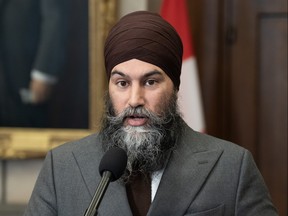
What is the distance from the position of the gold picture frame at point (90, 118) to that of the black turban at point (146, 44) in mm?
1543

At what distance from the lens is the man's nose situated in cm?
226

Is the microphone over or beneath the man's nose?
beneath

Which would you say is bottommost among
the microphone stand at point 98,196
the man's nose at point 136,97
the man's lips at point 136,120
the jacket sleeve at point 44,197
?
the jacket sleeve at point 44,197

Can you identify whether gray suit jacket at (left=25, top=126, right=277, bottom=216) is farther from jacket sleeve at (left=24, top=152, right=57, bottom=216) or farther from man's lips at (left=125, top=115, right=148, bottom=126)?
man's lips at (left=125, top=115, right=148, bottom=126)

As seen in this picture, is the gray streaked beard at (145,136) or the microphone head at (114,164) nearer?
the microphone head at (114,164)

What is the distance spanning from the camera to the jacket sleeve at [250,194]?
7.62 feet

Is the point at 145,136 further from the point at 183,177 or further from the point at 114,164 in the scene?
the point at 114,164

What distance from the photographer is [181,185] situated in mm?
2352

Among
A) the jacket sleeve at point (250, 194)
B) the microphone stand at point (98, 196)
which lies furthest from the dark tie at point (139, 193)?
the microphone stand at point (98, 196)

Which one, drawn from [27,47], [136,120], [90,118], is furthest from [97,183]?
[27,47]

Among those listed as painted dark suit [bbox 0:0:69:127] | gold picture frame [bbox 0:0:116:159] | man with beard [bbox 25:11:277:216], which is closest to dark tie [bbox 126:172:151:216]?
man with beard [bbox 25:11:277:216]

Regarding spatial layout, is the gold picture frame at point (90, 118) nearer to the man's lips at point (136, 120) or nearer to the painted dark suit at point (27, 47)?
the painted dark suit at point (27, 47)

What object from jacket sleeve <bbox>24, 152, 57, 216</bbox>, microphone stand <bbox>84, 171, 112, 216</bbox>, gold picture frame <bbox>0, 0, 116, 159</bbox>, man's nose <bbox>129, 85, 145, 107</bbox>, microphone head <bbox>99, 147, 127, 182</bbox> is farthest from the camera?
gold picture frame <bbox>0, 0, 116, 159</bbox>

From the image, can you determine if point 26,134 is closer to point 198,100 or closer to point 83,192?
point 198,100
